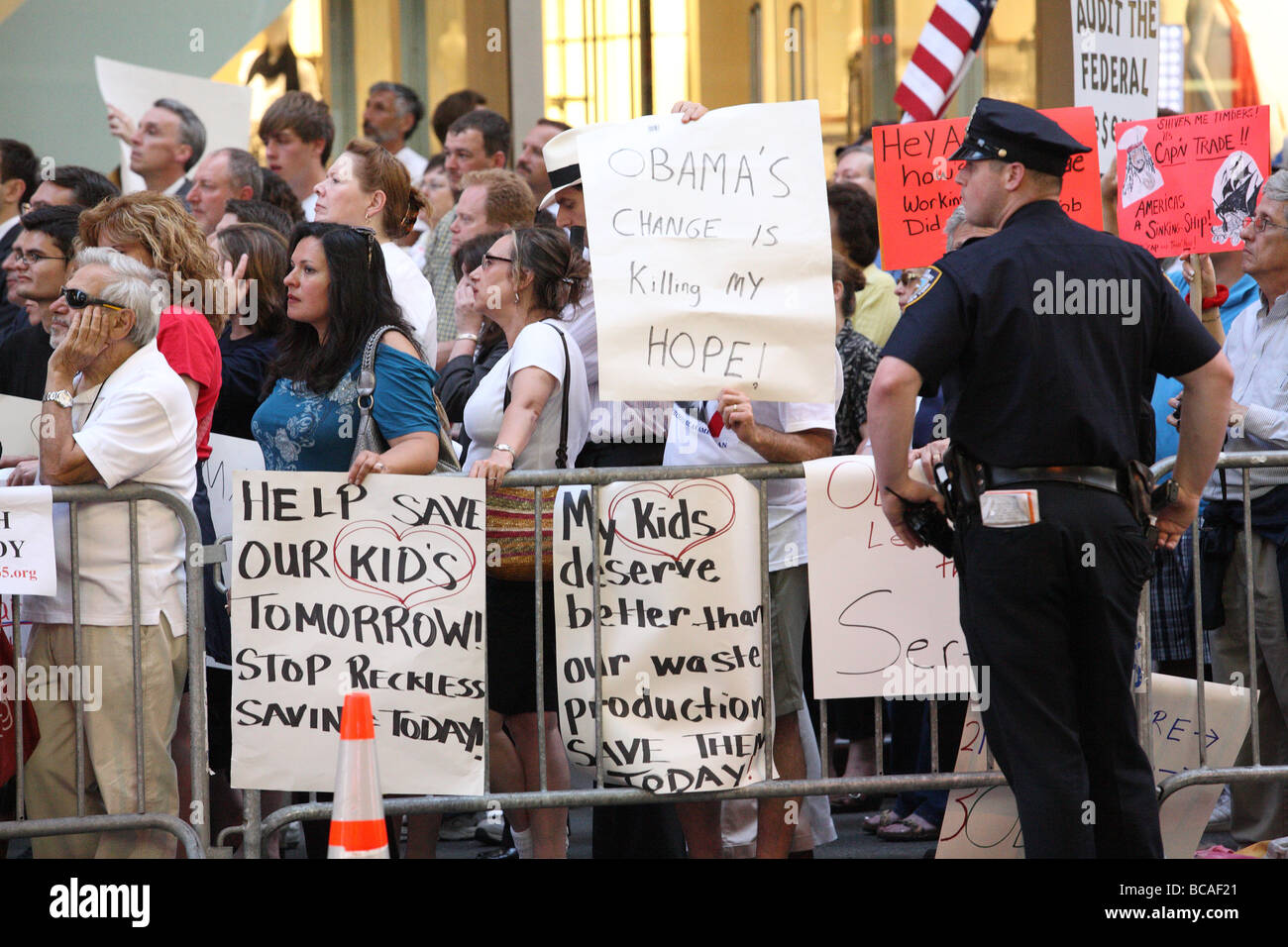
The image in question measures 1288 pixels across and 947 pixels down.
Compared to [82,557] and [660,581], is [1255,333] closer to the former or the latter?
[660,581]

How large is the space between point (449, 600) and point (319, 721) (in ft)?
1.66

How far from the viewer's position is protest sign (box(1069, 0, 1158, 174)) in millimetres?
6242

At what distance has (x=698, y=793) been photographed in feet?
15.1

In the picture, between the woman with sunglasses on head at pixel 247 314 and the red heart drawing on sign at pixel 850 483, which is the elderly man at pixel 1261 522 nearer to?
the red heart drawing on sign at pixel 850 483

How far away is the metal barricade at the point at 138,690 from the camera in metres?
4.48

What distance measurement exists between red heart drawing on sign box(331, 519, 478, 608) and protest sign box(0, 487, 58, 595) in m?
0.80

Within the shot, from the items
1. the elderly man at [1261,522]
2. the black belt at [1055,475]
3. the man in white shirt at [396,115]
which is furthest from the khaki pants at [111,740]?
the man in white shirt at [396,115]

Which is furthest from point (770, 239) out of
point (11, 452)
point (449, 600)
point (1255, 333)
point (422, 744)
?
point (11, 452)

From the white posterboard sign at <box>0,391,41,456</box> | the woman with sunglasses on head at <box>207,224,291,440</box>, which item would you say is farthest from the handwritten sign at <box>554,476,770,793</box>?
the white posterboard sign at <box>0,391,41,456</box>

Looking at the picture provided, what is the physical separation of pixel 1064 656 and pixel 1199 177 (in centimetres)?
237

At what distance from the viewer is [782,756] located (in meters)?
4.93

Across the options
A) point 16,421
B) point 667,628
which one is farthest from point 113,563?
point 667,628

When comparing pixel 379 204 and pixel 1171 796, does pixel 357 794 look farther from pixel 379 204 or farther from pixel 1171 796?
pixel 379 204

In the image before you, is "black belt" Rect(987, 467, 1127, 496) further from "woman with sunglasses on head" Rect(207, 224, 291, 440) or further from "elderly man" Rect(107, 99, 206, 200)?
"elderly man" Rect(107, 99, 206, 200)
